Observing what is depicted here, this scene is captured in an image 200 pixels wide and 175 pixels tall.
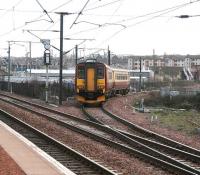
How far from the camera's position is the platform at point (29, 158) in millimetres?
10992

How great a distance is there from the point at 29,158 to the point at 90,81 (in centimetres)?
2560

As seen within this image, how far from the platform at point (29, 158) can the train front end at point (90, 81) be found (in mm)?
21175

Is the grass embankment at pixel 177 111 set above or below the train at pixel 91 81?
below

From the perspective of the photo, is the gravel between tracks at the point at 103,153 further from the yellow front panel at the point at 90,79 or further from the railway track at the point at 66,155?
the yellow front panel at the point at 90,79

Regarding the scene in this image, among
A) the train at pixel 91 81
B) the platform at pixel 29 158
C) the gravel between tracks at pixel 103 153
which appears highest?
the train at pixel 91 81

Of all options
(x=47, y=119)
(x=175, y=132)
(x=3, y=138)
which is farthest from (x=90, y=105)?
(x=3, y=138)

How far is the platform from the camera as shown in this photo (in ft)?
36.1

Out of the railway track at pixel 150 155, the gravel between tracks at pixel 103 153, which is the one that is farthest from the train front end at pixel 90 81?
the railway track at pixel 150 155

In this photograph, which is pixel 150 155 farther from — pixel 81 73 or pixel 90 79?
pixel 81 73

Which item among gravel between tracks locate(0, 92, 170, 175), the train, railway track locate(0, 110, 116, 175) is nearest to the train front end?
the train

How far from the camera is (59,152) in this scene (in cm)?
1605

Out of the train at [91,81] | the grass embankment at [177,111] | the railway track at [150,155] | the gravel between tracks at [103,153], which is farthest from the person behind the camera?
the train at [91,81]

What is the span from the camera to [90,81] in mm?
38094

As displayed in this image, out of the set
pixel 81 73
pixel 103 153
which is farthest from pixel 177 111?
pixel 103 153
